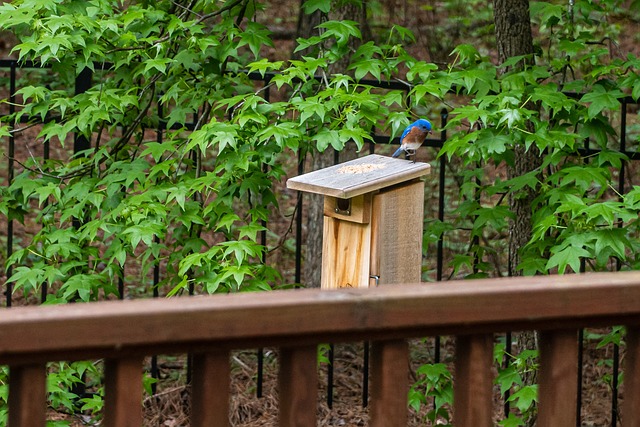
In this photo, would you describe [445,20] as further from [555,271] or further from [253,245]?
[253,245]

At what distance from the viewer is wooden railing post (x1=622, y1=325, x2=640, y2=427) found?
1.83 meters

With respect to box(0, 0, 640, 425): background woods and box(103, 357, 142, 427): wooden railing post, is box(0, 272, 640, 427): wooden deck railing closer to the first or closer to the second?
box(103, 357, 142, 427): wooden railing post

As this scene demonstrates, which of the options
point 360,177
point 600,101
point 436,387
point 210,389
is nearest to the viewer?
point 210,389

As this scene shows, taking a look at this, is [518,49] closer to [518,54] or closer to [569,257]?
[518,54]

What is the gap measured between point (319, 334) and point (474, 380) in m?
0.31

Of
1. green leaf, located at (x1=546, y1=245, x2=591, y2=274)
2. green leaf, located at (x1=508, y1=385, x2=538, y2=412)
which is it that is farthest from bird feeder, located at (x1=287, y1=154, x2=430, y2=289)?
green leaf, located at (x1=508, y1=385, x2=538, y2=412)

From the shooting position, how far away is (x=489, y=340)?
173 centimetres

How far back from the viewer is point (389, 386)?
1.69 meters

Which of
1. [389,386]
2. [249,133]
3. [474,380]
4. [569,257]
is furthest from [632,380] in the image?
[249,133]

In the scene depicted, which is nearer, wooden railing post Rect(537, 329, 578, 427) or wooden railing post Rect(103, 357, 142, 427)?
wooden railing post Rect(103, 357, 142, 427)

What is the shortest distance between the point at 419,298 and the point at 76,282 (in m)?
2.64

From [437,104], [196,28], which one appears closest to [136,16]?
[196,28]

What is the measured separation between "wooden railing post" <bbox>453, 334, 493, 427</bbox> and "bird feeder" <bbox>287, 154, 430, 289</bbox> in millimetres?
1619

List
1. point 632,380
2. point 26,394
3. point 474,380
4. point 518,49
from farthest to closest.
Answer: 1. point 518,49
2. point 632,380
3. point 474,380
4. point 26,394
